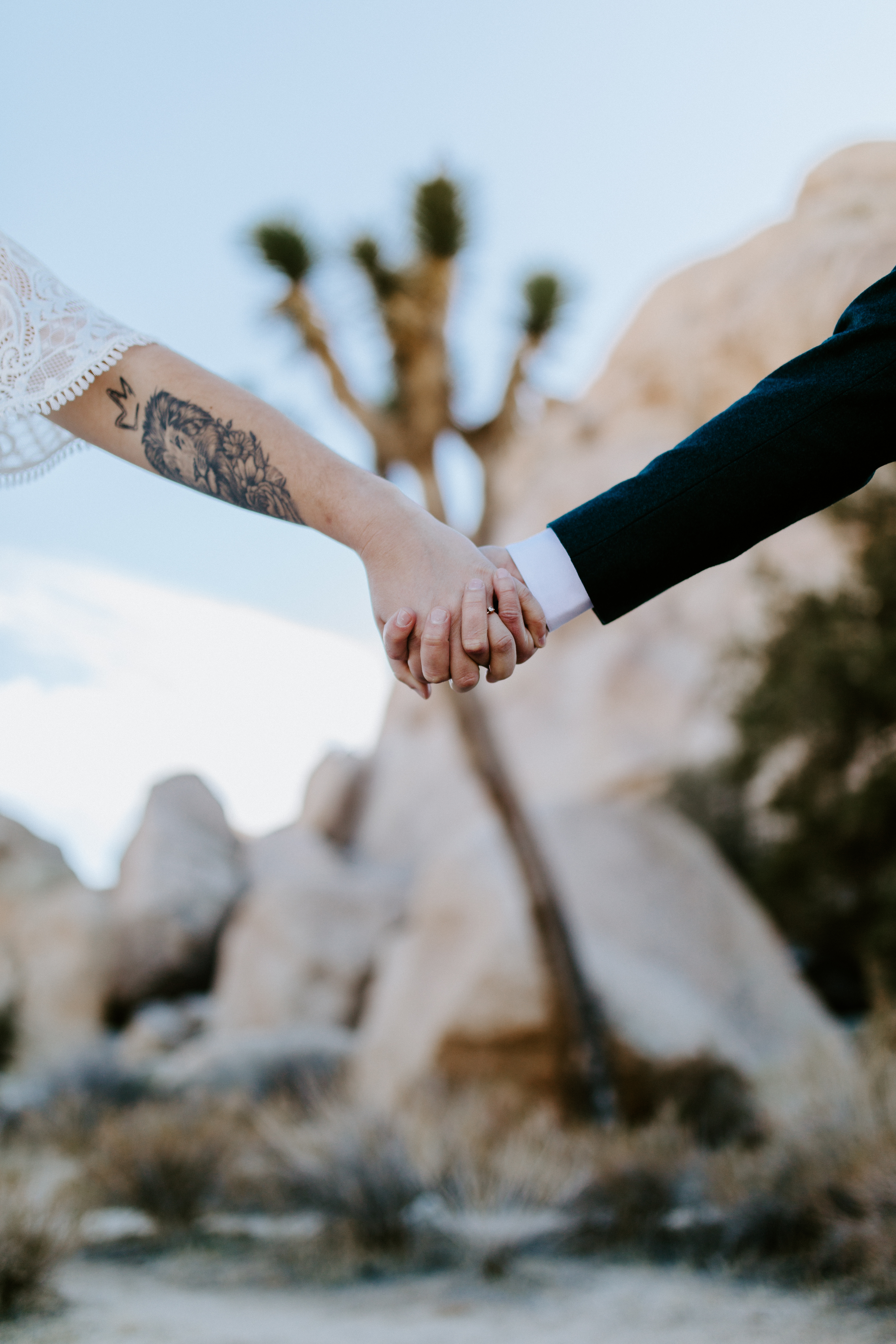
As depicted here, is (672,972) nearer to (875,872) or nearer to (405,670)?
(875,872)

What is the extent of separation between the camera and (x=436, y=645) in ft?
6.30

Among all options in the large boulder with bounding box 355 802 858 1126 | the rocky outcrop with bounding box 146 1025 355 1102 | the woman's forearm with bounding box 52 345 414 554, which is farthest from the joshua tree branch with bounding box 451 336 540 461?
the woman's forearm with bounding box 52 345 414 554

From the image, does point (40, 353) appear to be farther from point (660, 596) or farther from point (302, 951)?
point (660, 596)

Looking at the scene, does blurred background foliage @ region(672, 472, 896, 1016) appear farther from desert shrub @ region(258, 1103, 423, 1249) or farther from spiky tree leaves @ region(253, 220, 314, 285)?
spiky tree leaves @ region(253, 220, 314, 285)

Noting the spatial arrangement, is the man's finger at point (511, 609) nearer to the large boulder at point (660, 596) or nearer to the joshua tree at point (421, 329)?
the joshua tree at point (421, 329)

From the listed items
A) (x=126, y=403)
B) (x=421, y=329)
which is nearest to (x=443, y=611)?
(x=126, y=403)

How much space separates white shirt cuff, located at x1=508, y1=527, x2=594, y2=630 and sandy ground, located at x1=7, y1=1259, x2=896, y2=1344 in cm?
211

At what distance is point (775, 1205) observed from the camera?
→ 3.38m

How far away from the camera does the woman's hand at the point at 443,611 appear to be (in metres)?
1.93

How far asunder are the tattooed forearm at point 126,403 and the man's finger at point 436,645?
708 mm

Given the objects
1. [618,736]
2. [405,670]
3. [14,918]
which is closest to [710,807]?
[618,736]

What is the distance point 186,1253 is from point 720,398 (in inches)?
936

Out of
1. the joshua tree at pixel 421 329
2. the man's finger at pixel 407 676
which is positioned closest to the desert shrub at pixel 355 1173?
the man's finger at pixel 407 676

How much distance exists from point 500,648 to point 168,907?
43.7ft
